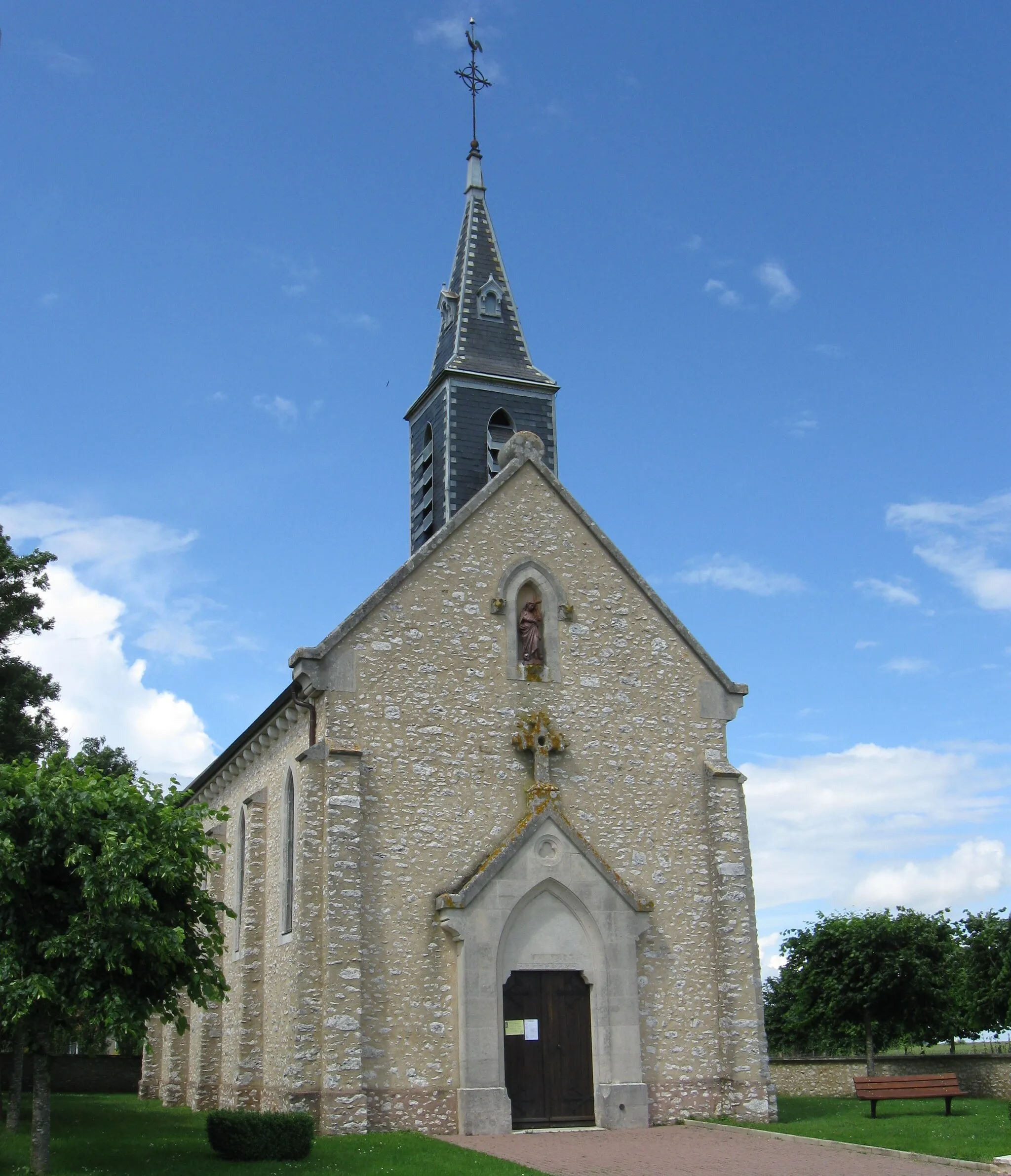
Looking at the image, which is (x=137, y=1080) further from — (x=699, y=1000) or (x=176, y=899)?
(x=176, y=899)

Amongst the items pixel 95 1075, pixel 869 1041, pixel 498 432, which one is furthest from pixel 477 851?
pixel 95 1075

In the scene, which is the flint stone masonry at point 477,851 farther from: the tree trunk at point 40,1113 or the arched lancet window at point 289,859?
the tree trunk at point 40,1113

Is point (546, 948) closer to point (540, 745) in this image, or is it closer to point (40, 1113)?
point (540, 745)

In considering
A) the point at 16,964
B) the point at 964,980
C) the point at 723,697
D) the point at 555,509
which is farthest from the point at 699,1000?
the point at 964,980

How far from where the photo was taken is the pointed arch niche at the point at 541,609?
74.9ft

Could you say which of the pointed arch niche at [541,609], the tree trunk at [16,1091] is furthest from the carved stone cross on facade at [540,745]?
the tree trunk at [16,1091]

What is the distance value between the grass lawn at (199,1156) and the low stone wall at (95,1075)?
16.4 metres

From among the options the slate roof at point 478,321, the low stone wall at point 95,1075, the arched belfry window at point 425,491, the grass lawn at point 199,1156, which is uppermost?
the slate roof at point 478,321

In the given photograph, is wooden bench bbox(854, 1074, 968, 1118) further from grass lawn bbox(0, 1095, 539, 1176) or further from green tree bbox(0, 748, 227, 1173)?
green tree bbox(0, 748, 227, 1173)

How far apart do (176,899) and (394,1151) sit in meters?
4.67

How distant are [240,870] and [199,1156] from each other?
364 inches

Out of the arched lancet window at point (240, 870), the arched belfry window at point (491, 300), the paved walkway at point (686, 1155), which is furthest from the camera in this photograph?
the arched belfry window at point (491, 300)

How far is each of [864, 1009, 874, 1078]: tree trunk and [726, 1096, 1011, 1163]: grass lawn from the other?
4.18 m

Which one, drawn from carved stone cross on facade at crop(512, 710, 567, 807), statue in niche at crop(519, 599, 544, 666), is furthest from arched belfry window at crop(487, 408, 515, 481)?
carved stone cross on facade at crop(512, 710, 567, 807)
